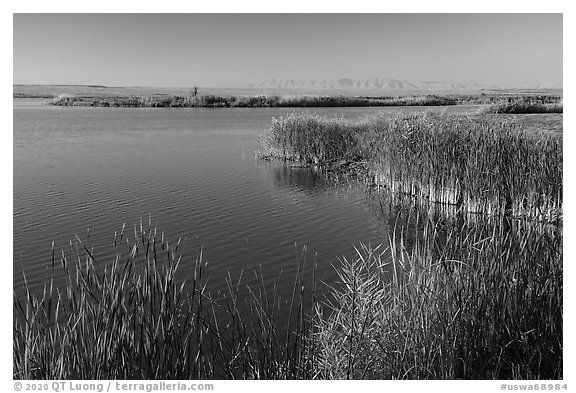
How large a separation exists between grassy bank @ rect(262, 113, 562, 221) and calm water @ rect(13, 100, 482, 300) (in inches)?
50.9

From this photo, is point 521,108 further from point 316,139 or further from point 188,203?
point 188,203

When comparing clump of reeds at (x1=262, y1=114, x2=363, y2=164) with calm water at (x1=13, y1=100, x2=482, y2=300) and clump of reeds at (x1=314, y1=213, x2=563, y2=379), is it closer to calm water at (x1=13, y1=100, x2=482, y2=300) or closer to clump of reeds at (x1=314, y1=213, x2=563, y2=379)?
calm water at (x1=13, y1=100, x2=482, y2=300)

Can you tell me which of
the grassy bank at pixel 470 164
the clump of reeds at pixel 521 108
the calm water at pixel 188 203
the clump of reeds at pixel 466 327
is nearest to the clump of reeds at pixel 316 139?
the calm water at pixel 188 203

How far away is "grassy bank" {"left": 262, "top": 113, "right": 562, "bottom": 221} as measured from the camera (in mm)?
9477

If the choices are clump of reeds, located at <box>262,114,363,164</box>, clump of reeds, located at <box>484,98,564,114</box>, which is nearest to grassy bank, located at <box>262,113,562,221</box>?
clump of reeds, located at <box>262,114,363,164</box>

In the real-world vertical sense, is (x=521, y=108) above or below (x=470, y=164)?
above

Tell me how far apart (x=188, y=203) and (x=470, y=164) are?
18.5ft

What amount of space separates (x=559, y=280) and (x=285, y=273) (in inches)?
160

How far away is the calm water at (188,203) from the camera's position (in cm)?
838

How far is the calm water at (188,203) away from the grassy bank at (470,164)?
129 centimetres

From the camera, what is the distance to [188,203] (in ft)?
37.0

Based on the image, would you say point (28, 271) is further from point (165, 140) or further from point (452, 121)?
point (165, 140)

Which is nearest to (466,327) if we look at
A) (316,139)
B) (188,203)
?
(188,203)
